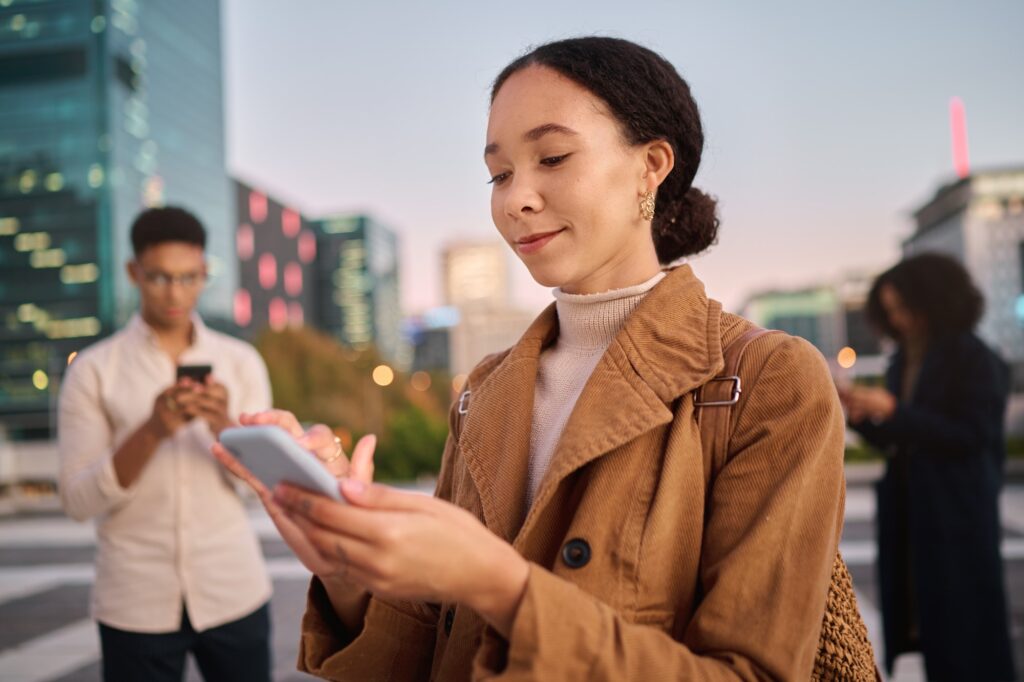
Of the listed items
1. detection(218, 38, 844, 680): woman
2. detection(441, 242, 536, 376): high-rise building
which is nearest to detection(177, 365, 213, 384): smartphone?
detection(218, 38, 844, 680): woman

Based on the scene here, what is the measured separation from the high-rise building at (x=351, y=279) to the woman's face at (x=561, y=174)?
392 ft

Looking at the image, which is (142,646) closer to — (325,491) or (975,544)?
(325,491)

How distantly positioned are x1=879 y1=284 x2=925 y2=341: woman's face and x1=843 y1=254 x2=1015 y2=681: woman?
0.19 feet

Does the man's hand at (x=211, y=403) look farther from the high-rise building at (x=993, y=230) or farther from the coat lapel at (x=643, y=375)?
the high-rise building at (x=993, y=230)

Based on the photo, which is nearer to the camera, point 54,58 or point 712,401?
point 712,401

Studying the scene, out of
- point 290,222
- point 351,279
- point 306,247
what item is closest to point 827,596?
point 290,222

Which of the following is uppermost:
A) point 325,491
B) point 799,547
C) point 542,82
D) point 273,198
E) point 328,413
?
point 273,198

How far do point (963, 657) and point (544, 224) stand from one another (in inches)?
114

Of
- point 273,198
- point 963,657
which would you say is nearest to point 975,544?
point 963,657

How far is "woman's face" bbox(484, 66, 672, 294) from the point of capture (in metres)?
1.23

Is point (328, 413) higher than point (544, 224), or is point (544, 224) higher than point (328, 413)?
point (544, 224)

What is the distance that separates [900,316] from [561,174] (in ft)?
9.32

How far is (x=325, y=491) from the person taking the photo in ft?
2.78

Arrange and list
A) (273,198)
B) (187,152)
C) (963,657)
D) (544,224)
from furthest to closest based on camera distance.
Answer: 1. (273,198)
2. (187,152)
3. (963,657)
4. (544,224)
